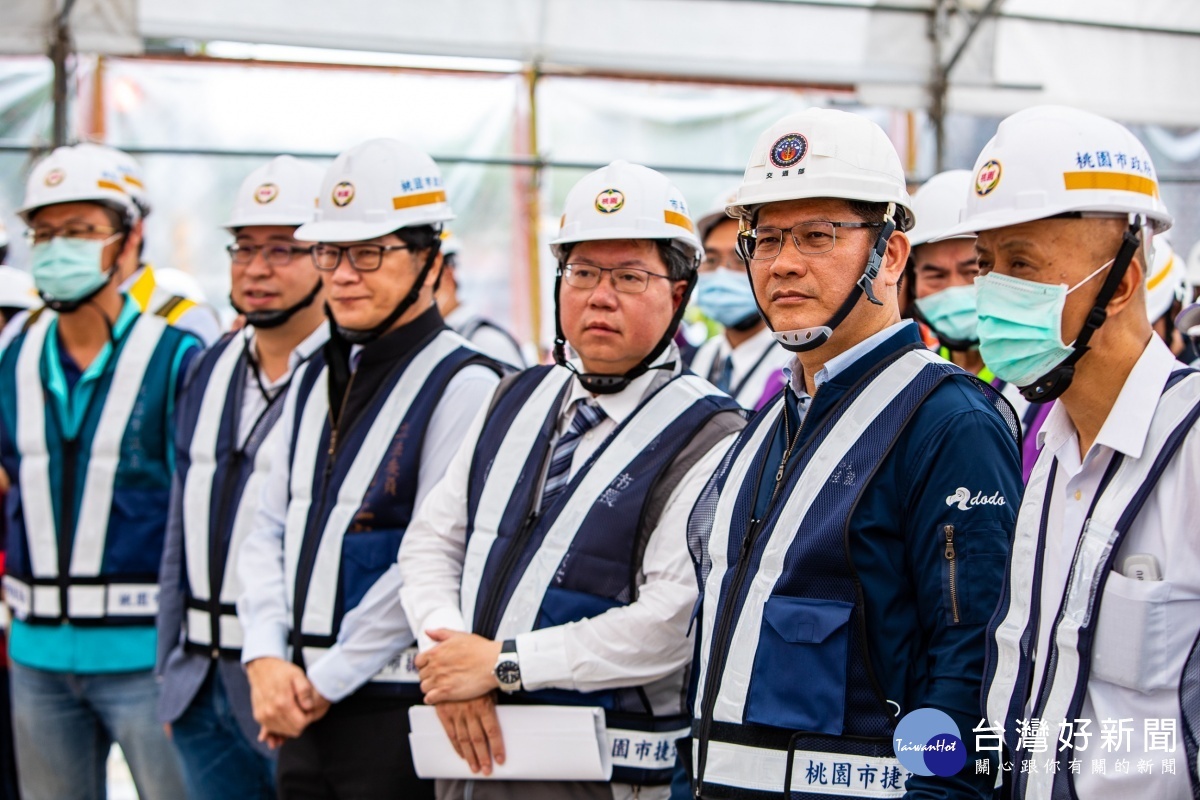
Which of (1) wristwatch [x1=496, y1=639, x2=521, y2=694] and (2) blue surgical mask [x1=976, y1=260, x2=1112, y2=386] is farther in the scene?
(1) wristwatch [x1=496, y1=639, x2=521, y2=694]

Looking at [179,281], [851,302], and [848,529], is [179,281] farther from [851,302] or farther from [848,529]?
[848,529]

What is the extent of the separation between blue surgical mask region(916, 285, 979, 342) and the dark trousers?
6.63 feet

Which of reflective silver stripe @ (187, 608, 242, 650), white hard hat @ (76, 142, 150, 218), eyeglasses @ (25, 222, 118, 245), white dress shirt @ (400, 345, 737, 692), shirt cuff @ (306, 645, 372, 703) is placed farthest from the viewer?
white hard hat @ (76, 142, 150, 218)

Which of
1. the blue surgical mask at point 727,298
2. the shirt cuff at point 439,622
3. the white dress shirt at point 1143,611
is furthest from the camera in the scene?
the blue surgical mask at point 727,298

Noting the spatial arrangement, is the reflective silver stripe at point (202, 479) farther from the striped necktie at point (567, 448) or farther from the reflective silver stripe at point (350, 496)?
the striped necktie at point (567, 448)

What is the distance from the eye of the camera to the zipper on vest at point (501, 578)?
310cm

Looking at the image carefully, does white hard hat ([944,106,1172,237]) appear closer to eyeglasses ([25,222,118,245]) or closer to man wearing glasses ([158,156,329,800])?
man wearing glasses ([158,156,329,800])

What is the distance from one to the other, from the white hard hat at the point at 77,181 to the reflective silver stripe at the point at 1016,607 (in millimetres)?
3813

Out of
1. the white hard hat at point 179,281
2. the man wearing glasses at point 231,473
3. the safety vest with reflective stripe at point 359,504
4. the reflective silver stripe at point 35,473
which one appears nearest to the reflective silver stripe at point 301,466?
the safety vest with reflective stripe at point 359,504

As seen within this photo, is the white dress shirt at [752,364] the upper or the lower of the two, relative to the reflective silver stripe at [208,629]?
upper

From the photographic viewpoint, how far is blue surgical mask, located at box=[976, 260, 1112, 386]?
7.07 ft

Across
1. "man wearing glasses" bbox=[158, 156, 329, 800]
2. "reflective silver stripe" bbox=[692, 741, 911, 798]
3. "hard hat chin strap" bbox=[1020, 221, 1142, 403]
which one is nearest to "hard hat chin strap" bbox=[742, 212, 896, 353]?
"hard hat chin strap" bbox=[1020, 221, 1142, 403]

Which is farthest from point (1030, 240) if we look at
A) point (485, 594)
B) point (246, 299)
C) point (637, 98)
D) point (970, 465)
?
point (637, 98)

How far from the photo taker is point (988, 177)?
2.26 metres
